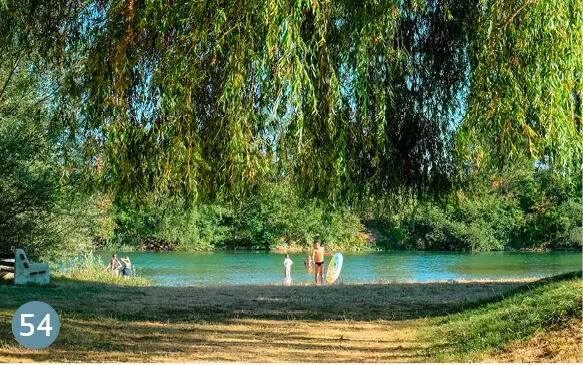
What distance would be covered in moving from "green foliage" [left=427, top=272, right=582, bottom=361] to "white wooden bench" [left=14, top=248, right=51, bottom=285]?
9785 millimetres

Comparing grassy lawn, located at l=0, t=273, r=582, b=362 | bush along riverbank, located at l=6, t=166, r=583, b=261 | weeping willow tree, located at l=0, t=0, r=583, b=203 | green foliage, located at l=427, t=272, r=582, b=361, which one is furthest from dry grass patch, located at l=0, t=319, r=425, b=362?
bush along riverbank, located at l=6, t=166, r=583, b=261

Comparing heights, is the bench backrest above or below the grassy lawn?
above

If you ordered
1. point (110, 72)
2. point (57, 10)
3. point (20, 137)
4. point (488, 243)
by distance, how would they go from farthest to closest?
point (488, 243), point (20, 137), point (57, 10), point (110, 72)

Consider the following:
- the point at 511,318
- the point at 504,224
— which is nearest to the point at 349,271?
the point at 511,318

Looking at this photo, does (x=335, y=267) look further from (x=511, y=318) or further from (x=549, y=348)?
(x=549, y=348)

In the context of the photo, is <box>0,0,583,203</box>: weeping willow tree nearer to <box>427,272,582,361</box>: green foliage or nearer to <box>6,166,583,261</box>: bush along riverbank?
<box>427,272,582,361</box>: green foliage

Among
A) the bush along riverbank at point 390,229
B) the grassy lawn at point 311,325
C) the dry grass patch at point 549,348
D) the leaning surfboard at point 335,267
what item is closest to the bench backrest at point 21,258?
the grassy lawn at point 311,325

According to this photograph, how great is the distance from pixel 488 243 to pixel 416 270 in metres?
24.5

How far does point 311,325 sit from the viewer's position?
10711 millimetres

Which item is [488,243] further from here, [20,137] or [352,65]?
[352,65]

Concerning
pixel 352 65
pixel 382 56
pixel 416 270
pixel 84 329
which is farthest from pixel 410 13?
pixel 416 270

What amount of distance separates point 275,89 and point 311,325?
552 cm

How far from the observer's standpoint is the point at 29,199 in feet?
54.0

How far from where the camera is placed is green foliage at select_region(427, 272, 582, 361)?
732 centimetres
